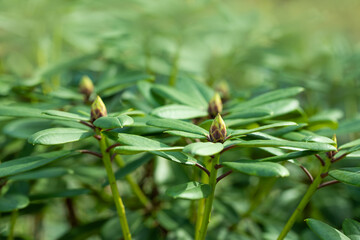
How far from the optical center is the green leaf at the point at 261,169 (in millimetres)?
474

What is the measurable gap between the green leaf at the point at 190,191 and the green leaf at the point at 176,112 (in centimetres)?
16

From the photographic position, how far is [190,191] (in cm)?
51

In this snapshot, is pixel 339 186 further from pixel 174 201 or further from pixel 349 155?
pixel 349 155

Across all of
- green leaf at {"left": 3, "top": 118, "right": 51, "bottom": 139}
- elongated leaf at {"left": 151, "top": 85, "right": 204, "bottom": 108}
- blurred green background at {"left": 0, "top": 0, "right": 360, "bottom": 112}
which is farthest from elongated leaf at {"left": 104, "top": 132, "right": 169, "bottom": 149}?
blurred green background at {"left": 0, "top": 0, "right": 360, "bottom": 112}

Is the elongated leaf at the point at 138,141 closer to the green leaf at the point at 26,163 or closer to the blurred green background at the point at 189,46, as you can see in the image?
the green leaf at the point at 26,163

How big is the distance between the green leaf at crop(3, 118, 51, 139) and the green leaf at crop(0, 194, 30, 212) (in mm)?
129

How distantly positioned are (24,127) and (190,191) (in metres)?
0.50

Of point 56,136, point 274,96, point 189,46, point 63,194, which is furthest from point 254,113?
point 189,46

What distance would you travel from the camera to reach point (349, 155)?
0.58 meters

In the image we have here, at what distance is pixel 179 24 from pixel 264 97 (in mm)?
594

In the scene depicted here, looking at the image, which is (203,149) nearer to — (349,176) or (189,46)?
(349,176)

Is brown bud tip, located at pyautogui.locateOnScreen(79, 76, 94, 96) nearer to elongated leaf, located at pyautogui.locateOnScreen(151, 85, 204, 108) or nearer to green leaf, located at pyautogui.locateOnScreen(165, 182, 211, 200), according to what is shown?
elongated leaf, located at pyautogui.locateOnScreen(151, 85, 204, 108)

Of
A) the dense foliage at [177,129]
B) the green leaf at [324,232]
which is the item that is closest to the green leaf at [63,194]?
the dense foliage at [177,129]

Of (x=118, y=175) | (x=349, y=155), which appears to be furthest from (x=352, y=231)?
(x=118, y=175)
